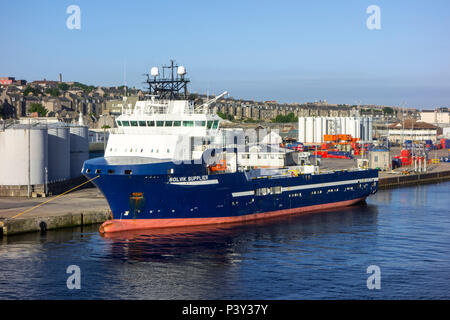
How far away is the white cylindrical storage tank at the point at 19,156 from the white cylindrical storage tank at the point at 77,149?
8.31m

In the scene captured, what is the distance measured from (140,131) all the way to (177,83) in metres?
5.83

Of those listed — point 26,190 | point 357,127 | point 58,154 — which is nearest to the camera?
point 26,190

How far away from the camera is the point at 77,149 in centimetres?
6041

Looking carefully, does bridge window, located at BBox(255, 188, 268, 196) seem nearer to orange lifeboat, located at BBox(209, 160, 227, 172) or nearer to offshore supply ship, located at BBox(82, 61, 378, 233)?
offshore supply ship, located at BBox(82, 61, 378, 233)

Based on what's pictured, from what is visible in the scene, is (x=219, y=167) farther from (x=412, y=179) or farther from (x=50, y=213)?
(x=412, y=179)

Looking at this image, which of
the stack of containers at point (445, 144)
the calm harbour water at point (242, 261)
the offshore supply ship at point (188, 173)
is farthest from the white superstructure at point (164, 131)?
the stack of containers at point (445, 144)

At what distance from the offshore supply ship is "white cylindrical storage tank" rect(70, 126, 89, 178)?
47.8ft

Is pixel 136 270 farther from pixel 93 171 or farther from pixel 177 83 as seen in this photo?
pixel 177 83

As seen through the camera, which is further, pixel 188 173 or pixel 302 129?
pixel 302 129

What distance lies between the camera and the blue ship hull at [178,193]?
40.0 m

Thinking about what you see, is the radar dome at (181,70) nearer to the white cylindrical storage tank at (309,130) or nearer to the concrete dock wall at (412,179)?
the concrete dock wall at (412,179)

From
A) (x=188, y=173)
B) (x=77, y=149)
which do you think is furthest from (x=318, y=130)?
(x=188, y=173)

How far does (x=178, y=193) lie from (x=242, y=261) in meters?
9.18
